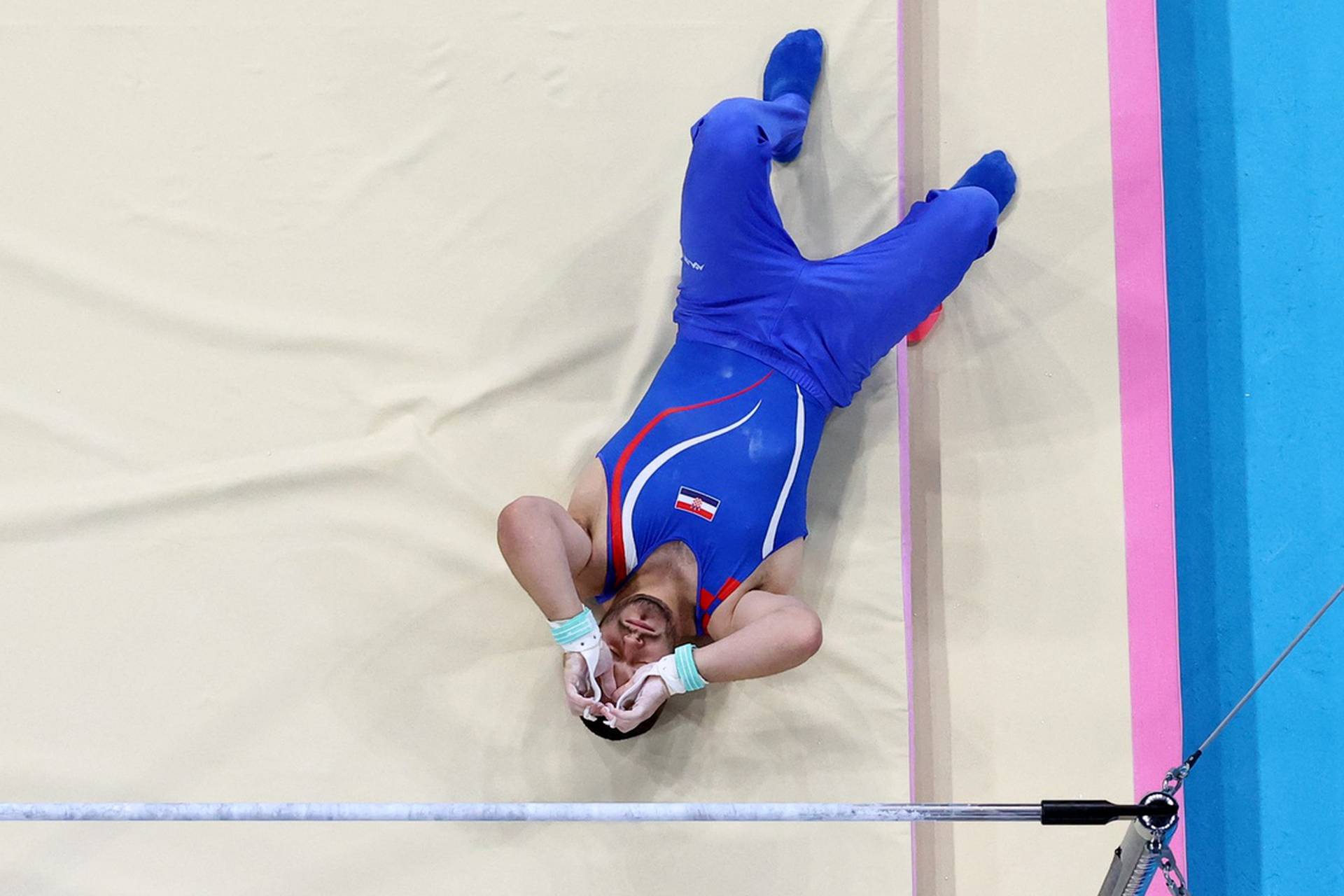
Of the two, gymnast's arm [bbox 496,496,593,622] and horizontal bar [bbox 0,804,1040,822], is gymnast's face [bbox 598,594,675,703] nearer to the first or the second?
gymnast's arm [bbox 496,496,593,622]

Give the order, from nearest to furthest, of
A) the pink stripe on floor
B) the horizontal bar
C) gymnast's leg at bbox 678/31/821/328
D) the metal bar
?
the metal bar, the horizontal bar, gymnast's leg at bbox 678/31/821/328, the pink stripe on floor

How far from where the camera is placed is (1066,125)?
2.13m

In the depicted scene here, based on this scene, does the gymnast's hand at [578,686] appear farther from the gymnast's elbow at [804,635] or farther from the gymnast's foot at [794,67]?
the gymnast's foot at [794,67]

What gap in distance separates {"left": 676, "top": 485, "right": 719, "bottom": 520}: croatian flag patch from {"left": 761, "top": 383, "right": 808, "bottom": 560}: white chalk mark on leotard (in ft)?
0.33

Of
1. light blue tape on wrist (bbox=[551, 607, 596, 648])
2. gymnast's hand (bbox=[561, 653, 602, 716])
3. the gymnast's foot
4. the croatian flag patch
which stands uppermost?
the gymnast's foot

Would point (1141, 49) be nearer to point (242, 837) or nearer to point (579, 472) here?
point (579, 472)

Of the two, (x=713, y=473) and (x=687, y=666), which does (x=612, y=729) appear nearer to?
(x=687, y=666)

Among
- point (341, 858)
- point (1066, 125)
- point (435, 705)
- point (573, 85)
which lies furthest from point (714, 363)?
point (341, 858)

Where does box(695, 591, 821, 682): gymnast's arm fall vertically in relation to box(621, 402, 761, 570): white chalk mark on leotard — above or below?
below

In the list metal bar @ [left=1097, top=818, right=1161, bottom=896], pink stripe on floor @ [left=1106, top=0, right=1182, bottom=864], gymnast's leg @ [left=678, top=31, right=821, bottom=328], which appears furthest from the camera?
pink stripe on floor @ [left=1106, top=0, right=1182, bottom=864]

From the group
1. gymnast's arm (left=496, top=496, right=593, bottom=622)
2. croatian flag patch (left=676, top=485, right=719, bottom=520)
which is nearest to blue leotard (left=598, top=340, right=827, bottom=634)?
croatian flag patch (left=676, top=485, right=719, bottom=520)

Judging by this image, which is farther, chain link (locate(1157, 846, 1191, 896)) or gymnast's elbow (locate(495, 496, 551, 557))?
gymnast's elbow (locate(495, 496, 551, 557))

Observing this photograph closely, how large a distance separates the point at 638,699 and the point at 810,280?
2.50ft

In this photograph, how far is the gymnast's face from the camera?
1.72m
